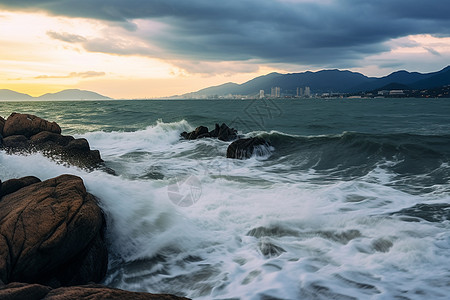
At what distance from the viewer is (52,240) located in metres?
4.71

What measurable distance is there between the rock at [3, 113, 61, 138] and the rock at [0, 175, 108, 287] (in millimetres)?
11257

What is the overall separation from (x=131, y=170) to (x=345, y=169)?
9.21m

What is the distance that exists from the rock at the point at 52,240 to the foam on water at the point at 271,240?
602 millimetres

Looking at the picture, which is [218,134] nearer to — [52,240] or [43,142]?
[43,142]

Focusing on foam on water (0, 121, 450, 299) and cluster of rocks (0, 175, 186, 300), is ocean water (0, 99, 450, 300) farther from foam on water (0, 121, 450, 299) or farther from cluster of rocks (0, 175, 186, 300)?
cluster of rocks (0, 175, 186, 300)

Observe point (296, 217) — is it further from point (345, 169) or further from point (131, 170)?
point (131, 170)

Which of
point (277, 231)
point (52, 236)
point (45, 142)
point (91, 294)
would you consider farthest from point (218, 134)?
point (91, 294)

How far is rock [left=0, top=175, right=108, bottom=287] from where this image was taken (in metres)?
4.58

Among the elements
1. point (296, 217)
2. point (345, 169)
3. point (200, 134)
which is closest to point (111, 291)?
point (296, 217)

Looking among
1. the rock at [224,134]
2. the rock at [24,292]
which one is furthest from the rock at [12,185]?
the rock at [224,134]

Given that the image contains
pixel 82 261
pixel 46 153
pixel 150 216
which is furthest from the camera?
pixel 46 153

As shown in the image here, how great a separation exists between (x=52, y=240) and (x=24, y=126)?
521 inches

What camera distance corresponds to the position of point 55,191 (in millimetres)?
5879

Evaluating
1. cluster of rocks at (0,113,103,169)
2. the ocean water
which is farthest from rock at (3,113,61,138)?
the ocean water
